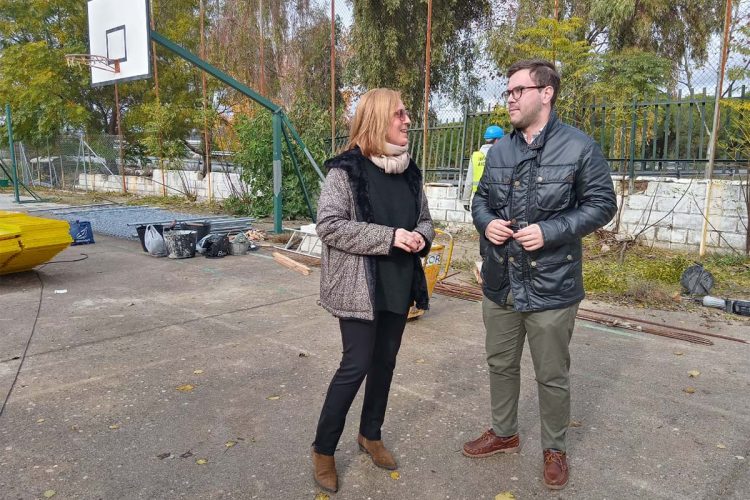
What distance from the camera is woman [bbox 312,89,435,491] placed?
2375 millimetres

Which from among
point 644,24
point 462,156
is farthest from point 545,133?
point 644,24

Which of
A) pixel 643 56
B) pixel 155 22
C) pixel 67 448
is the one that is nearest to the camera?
pixel 67 448

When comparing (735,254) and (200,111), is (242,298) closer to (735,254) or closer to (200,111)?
(735,254)

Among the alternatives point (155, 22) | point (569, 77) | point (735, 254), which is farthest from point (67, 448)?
point (155, 22)

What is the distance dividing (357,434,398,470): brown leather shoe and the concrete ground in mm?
65

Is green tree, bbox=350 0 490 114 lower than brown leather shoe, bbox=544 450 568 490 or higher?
higher

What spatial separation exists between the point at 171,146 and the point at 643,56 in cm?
1296

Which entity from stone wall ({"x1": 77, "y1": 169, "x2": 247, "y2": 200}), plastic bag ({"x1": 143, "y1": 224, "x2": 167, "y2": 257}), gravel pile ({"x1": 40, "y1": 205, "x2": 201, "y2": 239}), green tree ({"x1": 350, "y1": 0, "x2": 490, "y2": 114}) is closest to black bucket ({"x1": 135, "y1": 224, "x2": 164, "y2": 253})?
plastic bag ({"x1": 143, "y1": 224, "x2": 167, "y2": 257})

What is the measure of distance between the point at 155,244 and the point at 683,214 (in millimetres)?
7166

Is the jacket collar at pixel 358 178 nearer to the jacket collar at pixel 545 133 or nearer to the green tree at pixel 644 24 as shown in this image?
the jacket collar at pixel 545 133

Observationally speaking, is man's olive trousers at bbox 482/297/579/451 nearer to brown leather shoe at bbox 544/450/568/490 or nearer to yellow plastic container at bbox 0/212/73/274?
brown leather shoe at bbox 544/450/568/490

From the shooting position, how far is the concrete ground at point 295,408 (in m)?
2.62

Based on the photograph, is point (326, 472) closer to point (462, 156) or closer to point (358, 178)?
point (358, 178)

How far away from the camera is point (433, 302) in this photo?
572 cm
